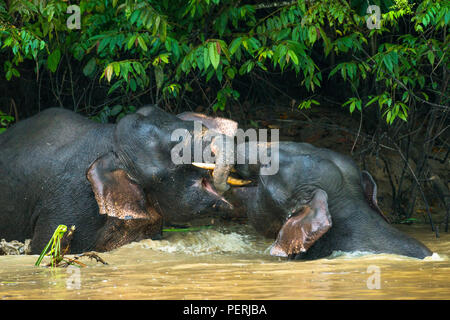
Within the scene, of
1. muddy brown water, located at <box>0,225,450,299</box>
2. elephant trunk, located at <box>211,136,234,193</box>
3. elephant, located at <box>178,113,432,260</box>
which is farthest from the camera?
elephant trunk, located at <box>211,136,234,193</box>

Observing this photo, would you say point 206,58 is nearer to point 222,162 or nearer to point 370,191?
point 222,162

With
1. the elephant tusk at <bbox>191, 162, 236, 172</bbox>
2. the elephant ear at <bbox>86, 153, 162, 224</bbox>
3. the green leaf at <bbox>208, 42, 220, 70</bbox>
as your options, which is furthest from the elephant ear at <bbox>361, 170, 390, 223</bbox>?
the elephant ear at <bbox>86, 153, 162, 224</bbox>

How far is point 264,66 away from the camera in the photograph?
7504 mm

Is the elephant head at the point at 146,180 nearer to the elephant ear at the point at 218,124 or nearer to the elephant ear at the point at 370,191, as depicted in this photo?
the elephant ear at the point at 218,124

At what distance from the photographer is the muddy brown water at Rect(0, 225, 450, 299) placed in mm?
3811

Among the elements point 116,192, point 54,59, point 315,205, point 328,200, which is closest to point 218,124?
point 116,192

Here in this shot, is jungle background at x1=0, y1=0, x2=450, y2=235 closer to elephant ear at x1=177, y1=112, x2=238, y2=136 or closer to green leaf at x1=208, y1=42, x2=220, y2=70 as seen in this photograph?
green leaf at x1=208, y1=42, x2=220, y2=70

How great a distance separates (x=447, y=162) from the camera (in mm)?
8375

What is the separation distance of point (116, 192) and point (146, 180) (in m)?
0.26

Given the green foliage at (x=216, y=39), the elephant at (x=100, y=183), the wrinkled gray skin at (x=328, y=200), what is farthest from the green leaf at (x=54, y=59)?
the wrinkled gray skin at (x=328, y=200)

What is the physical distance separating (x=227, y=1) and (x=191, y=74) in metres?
1.15

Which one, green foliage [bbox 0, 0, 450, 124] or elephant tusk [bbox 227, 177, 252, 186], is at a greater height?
green foliage [bbox 0, 0, 450, 124]
